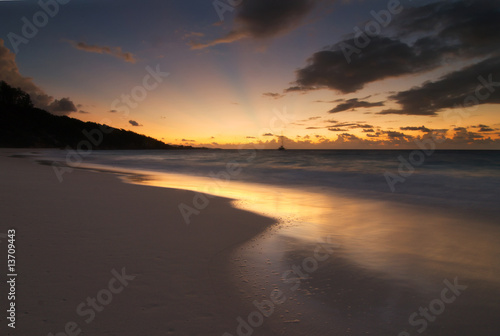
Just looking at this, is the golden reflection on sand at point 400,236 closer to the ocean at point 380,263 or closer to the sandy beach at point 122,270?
the ocean at point 380,263

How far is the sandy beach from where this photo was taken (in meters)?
2.05

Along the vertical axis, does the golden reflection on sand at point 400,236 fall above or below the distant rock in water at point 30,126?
below

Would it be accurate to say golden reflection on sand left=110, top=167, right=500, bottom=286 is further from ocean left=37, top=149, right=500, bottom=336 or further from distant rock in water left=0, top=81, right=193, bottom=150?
distant rock in water left=0, top=81, right=193, bottom=150

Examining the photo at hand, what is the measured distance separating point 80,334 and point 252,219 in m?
3.85

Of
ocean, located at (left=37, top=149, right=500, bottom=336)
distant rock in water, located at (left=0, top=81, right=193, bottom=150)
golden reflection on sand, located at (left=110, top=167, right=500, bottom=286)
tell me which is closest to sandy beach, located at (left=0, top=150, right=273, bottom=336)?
ocean, located at (left=37, top=149, right=500, bottom=336)

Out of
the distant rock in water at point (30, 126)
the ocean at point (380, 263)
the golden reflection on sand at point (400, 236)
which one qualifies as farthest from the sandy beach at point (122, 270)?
the distant rock in water at point (30, 126)

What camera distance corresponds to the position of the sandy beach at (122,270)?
6.73ft

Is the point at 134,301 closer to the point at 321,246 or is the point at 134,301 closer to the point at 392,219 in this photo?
the point at 321,246

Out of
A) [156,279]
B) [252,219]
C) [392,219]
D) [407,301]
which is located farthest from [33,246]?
[392,219]

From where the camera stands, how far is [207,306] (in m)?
2.30

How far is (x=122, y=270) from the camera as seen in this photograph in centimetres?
283

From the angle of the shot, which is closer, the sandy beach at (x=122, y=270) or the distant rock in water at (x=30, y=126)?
the sandy beach at (x=122, y=270)

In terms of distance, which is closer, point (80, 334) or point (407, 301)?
point (80, 334)

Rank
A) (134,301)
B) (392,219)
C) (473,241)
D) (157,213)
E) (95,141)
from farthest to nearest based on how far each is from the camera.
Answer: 1. (95,141)
2. (392,219)
3. (157,213)
4. (473,241)
5. (134,301)
